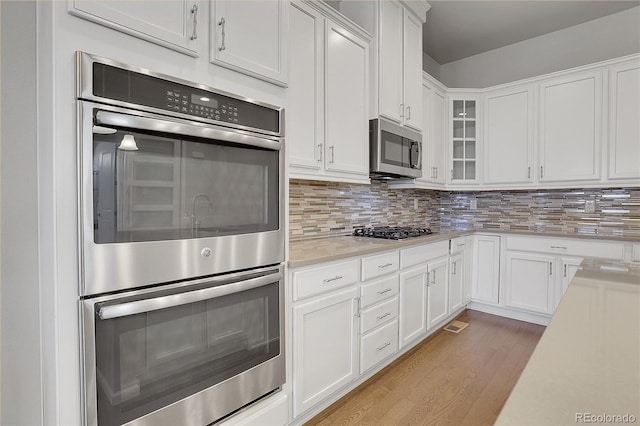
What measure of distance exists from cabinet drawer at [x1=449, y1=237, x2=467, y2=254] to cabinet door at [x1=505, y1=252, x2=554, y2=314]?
1.55 feet

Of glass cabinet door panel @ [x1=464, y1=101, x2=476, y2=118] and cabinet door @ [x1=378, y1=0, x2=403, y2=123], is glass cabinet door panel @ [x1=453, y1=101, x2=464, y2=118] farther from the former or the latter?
cabinet door @ [x1=378, y1=0, x2=403, y2=123]

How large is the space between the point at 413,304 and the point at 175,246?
196 cm

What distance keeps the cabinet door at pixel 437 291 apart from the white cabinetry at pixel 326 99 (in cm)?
104

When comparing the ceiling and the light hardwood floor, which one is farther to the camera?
the ceiling

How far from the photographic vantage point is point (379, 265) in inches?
85.0

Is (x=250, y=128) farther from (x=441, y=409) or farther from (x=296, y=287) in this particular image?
(x=441, y=409)

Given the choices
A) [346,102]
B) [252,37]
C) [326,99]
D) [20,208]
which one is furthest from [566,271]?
[20,208]

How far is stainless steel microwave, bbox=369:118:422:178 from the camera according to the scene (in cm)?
250

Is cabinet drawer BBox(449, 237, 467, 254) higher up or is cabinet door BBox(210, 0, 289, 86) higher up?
cabinet door BBox(210, 0, 289, 86)

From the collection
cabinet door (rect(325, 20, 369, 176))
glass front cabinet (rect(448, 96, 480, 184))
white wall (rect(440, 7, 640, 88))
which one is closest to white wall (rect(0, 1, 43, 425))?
cabinet door (rect(325, 20, 369, 176))

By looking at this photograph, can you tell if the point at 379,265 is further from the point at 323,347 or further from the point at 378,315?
the point at 323,347

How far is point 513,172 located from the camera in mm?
3531

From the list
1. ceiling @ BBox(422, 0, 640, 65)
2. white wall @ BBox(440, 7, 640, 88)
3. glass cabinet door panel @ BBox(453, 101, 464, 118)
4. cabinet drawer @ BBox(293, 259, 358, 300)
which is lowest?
cabinet drawer @ BBox(293, 259, 358, 300)

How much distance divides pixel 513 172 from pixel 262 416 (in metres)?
3.35
